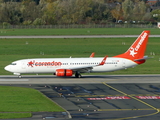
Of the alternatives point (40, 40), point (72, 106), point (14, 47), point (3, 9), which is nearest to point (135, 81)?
point (72, 106)

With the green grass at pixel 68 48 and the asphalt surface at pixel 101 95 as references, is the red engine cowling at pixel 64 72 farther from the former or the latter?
the green grass at pixel 68 48

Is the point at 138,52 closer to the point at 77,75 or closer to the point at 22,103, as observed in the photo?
the point at 77,75

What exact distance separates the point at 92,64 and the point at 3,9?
145934mm

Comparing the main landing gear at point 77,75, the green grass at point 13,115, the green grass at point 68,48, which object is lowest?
the green grass at point 68,48

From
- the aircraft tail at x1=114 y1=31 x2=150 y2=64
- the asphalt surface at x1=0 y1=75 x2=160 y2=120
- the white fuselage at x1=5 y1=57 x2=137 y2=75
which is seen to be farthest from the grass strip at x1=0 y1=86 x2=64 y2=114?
the aircraft tail at x1=114 y1=31 x2=150 y2=64

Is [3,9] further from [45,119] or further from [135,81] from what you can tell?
[45,119]

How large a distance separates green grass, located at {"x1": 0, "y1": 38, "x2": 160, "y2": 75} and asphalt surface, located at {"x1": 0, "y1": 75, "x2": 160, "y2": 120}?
1196 centimetres

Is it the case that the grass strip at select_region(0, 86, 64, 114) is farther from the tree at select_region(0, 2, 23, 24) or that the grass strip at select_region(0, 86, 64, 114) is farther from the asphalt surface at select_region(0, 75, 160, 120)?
the tree at select_region(0, 2, 23, 24)

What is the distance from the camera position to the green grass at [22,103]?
32.7 meters

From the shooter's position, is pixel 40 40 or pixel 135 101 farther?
pixel 40 40

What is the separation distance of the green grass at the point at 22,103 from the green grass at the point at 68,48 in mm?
21791

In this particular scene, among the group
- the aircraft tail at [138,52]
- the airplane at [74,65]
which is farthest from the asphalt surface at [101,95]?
the aircraft tail at [138,52]

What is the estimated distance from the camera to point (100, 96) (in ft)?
133

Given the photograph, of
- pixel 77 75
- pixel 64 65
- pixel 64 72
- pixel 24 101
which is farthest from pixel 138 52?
pixel 24 101
